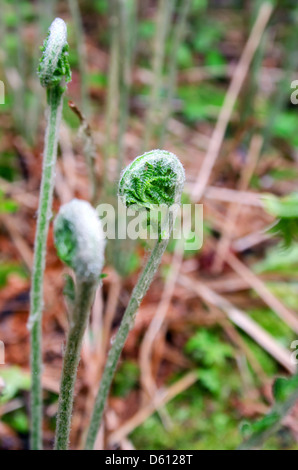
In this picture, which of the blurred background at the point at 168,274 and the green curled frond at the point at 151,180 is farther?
the blurred background at the point at 168,274

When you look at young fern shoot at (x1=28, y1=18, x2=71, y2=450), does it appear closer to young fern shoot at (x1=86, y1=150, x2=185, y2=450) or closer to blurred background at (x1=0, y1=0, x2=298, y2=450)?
blurred background at (x1=0, y1=0, x2=298, y2=450)

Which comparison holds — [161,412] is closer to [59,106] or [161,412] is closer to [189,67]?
[59,106]

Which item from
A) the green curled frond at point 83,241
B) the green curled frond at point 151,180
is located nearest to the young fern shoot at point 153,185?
the green curled frond at point 151,180

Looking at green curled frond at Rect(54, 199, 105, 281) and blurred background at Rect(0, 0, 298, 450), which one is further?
blurred background at Rect(0, 0, 298, 450)

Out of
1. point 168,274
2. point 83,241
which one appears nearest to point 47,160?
point 83,241

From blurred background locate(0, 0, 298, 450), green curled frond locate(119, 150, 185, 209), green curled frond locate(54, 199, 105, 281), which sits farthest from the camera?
blurred background locate(0, 0, 298, 450)

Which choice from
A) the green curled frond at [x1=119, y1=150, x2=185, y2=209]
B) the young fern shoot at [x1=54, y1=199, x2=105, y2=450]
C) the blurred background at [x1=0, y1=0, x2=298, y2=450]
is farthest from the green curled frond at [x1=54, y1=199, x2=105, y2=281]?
the blurred background at [x1=0, y1=0, x2=298, y2=450]

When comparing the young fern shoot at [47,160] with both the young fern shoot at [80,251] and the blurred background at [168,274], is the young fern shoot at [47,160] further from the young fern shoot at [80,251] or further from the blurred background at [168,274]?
the young fern shoot at [80,251]
